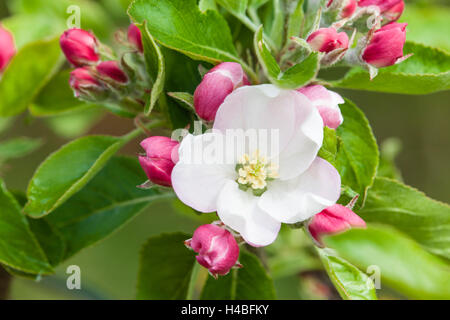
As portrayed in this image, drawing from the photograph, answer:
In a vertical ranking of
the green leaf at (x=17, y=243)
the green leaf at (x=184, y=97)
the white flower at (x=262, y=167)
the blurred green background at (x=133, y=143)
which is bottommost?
the blurred green background at (x=133, y=143)

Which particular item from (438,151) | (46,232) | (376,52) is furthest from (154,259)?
(438,151)

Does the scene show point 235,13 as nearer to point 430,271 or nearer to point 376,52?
point 376,52

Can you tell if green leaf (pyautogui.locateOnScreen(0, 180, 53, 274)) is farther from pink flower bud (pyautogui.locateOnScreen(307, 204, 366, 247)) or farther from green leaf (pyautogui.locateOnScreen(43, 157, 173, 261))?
pink flower bud (pyautogui.locateOnScreen(307, 204, 366, 247))

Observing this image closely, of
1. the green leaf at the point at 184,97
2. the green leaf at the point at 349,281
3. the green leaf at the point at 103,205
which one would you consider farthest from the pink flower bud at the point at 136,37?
the green leaf at the point at 349,281

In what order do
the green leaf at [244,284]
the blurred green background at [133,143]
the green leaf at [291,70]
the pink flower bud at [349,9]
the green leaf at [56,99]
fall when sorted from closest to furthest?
the green leaf at [291,70], the pink flower bud at [349,9], the green leaf at [244,284], the green leaf at [56,99], the blurred green background at [133,143]

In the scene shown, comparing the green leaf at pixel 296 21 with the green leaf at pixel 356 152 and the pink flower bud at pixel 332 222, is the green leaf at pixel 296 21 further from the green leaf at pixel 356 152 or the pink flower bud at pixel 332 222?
the pink flower bud at pixel 332 222

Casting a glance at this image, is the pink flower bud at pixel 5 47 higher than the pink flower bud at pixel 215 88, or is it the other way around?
the pink flower bud at pixel 215 88

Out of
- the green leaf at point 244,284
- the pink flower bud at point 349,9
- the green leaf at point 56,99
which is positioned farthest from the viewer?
the green leaf at point 56,99
